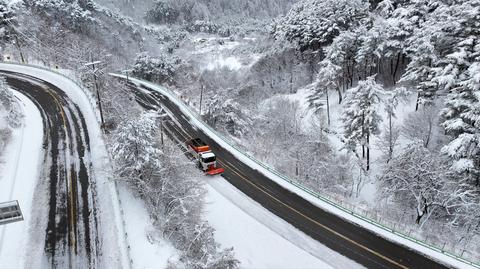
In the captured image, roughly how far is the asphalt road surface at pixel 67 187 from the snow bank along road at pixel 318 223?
40.2 feet

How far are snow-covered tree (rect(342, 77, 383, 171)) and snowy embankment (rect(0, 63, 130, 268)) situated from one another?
25.1 meters

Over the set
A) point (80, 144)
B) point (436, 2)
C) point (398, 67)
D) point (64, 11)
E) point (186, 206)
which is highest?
point (64, 11)

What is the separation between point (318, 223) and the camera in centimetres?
2595

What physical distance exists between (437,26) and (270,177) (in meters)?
26.4

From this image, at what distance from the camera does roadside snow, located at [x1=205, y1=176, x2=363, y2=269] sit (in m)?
22.9

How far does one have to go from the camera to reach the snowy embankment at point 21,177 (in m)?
20.0

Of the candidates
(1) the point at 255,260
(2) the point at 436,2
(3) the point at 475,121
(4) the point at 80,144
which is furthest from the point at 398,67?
(4) the point at 80,144

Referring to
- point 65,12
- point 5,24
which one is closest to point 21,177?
point 5,24

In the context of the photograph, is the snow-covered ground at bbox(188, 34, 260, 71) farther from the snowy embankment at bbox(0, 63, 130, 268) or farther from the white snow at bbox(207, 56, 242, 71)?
the snowy embankment at bbox(0, 63, 130, 268)

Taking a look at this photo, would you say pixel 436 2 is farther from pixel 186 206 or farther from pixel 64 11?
pixel 64 11

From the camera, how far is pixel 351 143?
3712 centimetres

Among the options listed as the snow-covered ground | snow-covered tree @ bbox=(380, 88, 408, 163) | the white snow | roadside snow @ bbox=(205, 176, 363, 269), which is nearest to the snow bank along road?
roadside snow @ bbox=(205, 176, 363, 269)

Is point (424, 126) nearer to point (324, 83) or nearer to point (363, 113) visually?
point (363, 113)

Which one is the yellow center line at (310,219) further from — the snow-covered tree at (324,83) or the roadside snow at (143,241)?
A: the snow-covered tree at (324,83)
